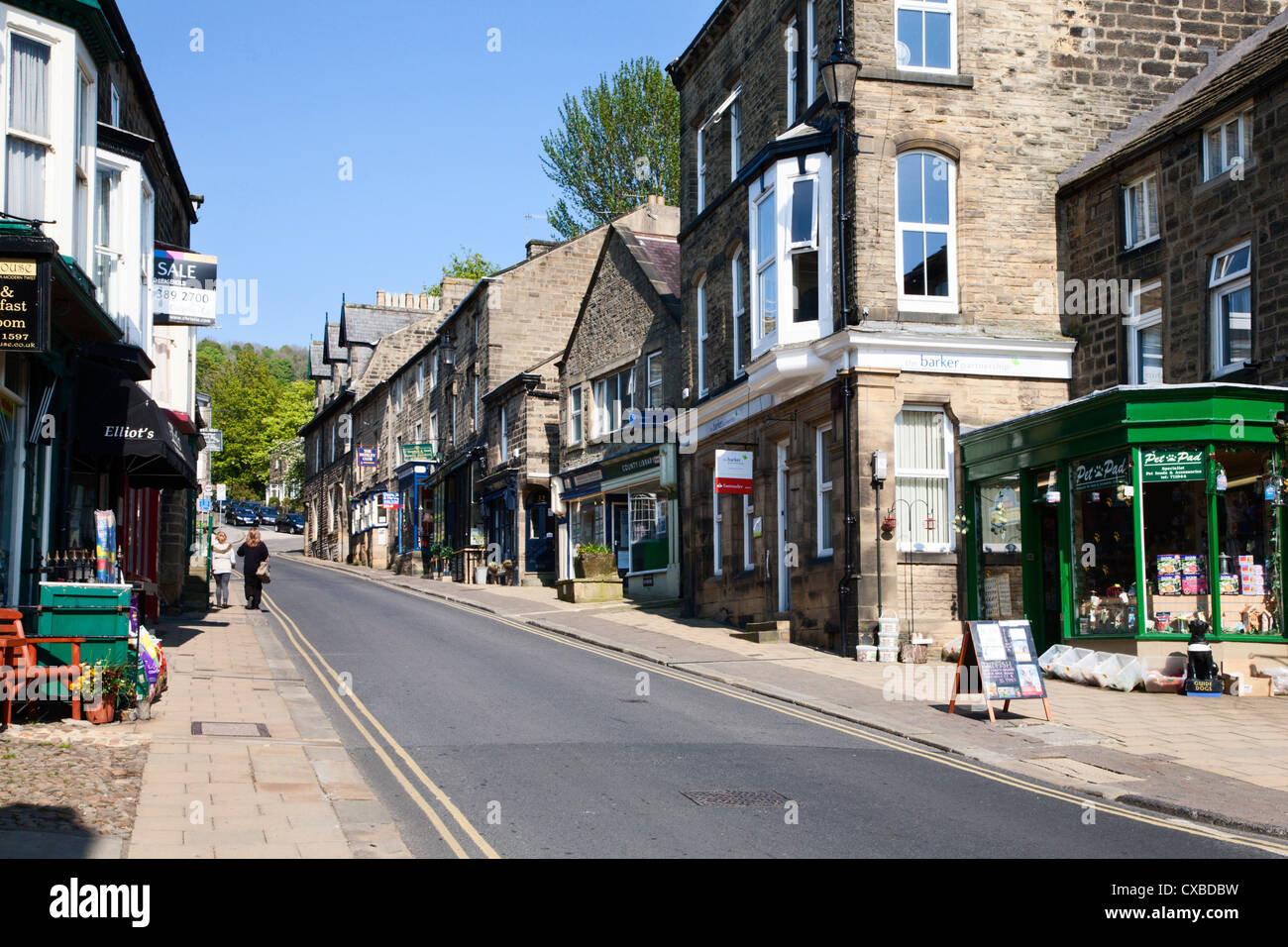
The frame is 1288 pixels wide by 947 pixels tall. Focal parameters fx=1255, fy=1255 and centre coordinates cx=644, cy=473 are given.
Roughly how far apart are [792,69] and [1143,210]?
280 inches

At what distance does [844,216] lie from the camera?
20578 millimetres

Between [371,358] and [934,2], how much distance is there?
46591mm

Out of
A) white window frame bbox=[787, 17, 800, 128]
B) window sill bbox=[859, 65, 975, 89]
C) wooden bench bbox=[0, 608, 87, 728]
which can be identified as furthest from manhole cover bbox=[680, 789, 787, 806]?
white window frame bbox=[787, 17, 800, 128]

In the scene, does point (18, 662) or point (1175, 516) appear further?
point (1175, 516)

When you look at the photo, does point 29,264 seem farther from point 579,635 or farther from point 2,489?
point 579,635

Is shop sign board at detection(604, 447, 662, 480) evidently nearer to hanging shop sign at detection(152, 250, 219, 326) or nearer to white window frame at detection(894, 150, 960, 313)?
white window frame at detection(894, 150, 960, 313)

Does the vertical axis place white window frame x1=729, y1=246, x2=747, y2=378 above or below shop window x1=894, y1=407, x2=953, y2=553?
above

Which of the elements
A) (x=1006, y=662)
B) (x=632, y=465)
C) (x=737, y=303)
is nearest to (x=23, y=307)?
(x=1006, y=662)

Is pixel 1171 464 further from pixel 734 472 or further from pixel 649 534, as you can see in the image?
pixel 649 534

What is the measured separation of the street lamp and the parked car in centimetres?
6758

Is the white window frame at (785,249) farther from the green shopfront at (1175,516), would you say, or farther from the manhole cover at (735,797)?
the manhole cover at (735,797)

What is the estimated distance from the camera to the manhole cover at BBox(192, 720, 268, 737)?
1154cm
